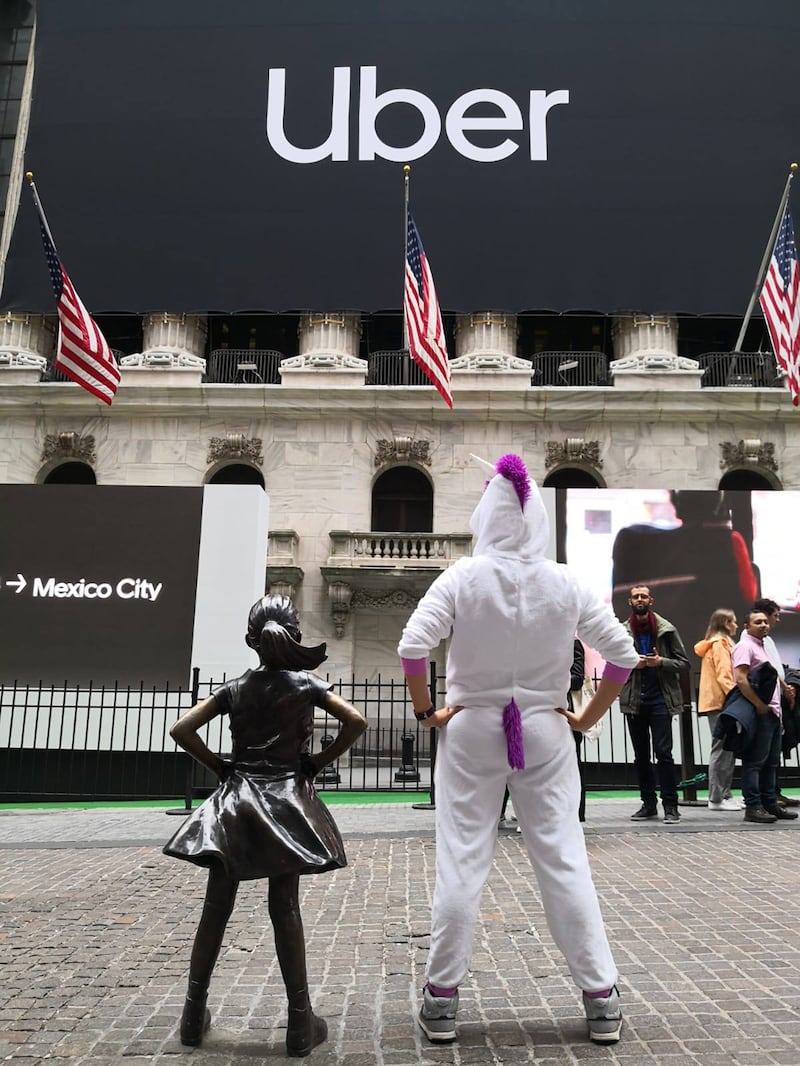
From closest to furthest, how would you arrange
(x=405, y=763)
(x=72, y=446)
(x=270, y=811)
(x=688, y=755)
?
(x=270, y=811) → (x=688, y=755) → (x=405, y=763) → (x=72, y=446)

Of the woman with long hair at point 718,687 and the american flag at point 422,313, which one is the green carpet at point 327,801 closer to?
the woman with long hair at point 718,687

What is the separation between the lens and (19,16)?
90.7 feet

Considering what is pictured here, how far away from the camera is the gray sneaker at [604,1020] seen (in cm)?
295

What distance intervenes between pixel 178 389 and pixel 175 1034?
20.8m

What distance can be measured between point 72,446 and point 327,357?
24.6ft

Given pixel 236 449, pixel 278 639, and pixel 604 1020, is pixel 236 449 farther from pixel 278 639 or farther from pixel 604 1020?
pixel 604 1020

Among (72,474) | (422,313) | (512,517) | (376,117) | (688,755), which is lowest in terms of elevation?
(688,755)

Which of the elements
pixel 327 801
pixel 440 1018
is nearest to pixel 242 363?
pixel 327 801

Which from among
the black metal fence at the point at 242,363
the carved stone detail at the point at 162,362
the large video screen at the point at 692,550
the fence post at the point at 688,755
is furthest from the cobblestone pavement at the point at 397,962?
the black metal fence at the point at 242,363

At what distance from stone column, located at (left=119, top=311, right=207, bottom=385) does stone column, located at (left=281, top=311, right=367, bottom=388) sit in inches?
107

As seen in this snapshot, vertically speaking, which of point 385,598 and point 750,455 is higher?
point 750,455

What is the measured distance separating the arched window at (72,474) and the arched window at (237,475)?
364cm

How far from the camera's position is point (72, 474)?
2356cm

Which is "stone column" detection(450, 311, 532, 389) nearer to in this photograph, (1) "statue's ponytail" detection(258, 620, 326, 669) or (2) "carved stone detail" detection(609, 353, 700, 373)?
(2) "carved stone detail" detection(609, 353, 700, 373)
